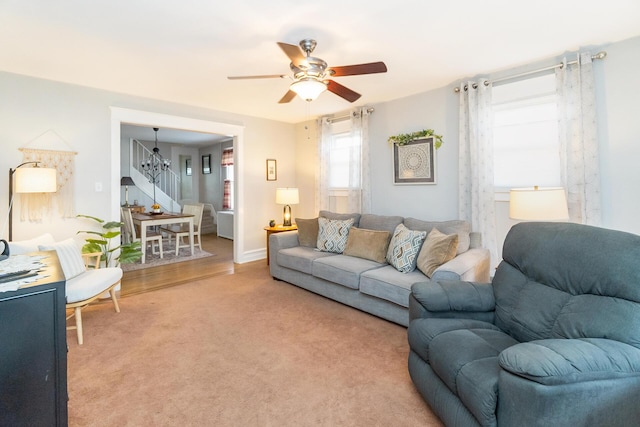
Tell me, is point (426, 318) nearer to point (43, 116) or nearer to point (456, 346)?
point (456, 346)

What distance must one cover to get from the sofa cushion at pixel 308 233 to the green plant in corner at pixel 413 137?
5.16ft

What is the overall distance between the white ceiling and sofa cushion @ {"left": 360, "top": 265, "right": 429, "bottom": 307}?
208 cm

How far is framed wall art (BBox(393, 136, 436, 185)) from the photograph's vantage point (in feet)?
12.9

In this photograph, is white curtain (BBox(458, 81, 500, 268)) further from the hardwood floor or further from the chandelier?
the chandelier

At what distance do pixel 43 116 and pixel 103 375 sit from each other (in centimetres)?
298

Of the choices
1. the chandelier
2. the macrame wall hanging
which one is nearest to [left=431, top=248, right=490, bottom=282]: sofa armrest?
the macrame wall hanging

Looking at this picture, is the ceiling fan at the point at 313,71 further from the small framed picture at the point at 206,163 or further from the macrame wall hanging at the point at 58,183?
the small framed picture at the point at 206,163

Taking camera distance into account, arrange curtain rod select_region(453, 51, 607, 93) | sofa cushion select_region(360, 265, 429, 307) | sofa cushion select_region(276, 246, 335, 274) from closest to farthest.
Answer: curtain rod select_region(453, 51, 607, 93)
sofa cushion select_region(360, 265, 429, 307)
sofa cushion select_region(276, 246, 335, 274)

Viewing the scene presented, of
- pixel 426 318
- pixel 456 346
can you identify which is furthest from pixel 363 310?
pixel 456 346

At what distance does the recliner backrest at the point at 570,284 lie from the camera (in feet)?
4.70

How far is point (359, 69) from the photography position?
2336mm

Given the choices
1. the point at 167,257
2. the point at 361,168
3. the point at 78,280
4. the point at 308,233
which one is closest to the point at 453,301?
the point at 308,233

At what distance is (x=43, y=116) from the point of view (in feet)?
11.3

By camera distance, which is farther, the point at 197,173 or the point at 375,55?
the point at 197,173
